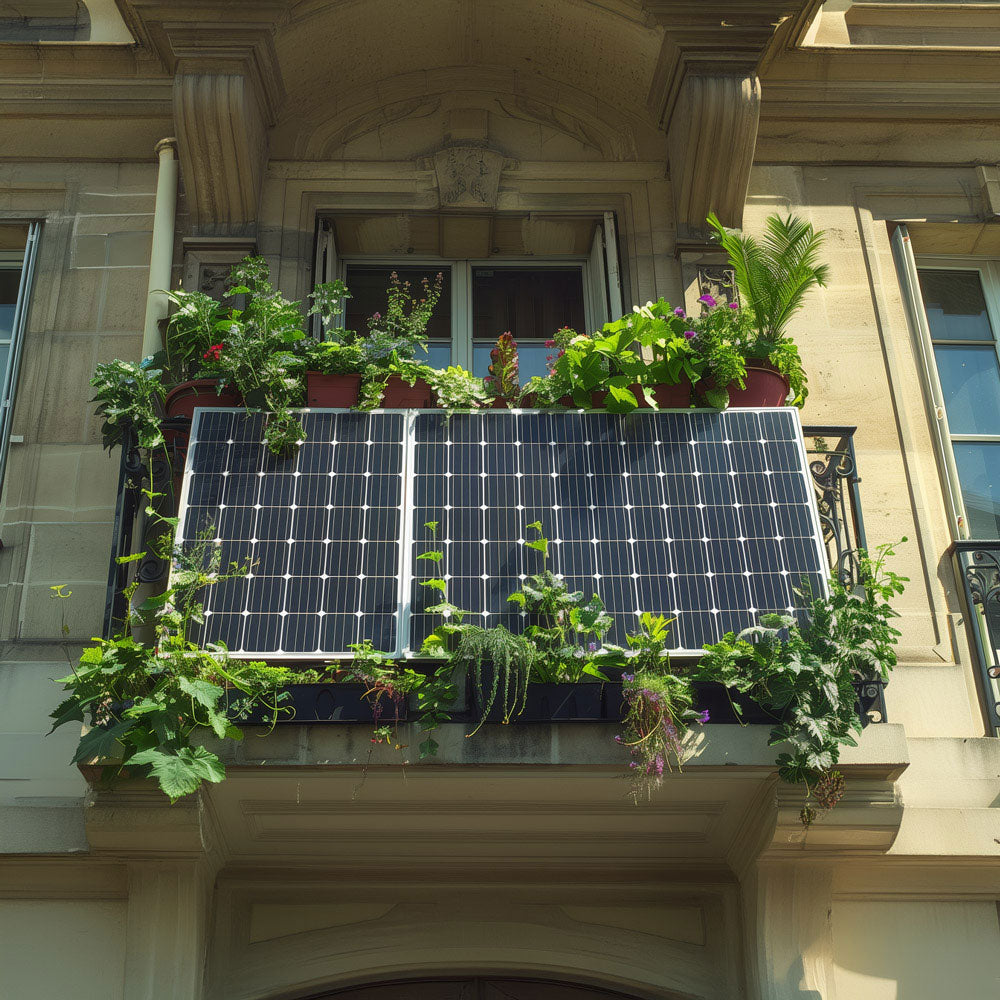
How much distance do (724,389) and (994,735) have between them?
2.12 meters

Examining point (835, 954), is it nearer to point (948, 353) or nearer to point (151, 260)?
point (948, 353)

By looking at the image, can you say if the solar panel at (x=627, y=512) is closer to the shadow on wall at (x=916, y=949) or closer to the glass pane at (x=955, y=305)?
the shadow on wall at (x=916, y=949)

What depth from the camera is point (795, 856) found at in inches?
243

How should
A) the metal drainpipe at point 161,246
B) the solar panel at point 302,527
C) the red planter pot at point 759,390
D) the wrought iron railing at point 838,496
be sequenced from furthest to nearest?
the metal drainpipe at point 161,246, the red planter pot at point 759,390, the wrought iron railing at point 838,496, the solar panel at point 302,527

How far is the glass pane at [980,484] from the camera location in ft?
25.2

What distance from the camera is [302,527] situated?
6.36 metres

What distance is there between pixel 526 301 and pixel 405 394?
6.41 ft

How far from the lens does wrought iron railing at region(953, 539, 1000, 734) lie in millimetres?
6914

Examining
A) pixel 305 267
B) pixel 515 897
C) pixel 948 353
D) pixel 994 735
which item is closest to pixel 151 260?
pixel 305 267

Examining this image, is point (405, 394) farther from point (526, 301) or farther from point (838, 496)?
point (838, 496)

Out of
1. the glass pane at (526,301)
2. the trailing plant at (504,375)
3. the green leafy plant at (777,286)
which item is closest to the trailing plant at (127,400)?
the trailing plant at (504,375)

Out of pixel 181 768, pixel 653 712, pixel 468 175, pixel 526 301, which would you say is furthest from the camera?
pixel 526 301

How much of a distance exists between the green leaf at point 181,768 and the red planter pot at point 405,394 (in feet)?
6.72

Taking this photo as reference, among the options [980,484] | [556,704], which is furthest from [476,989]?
[980,484]
